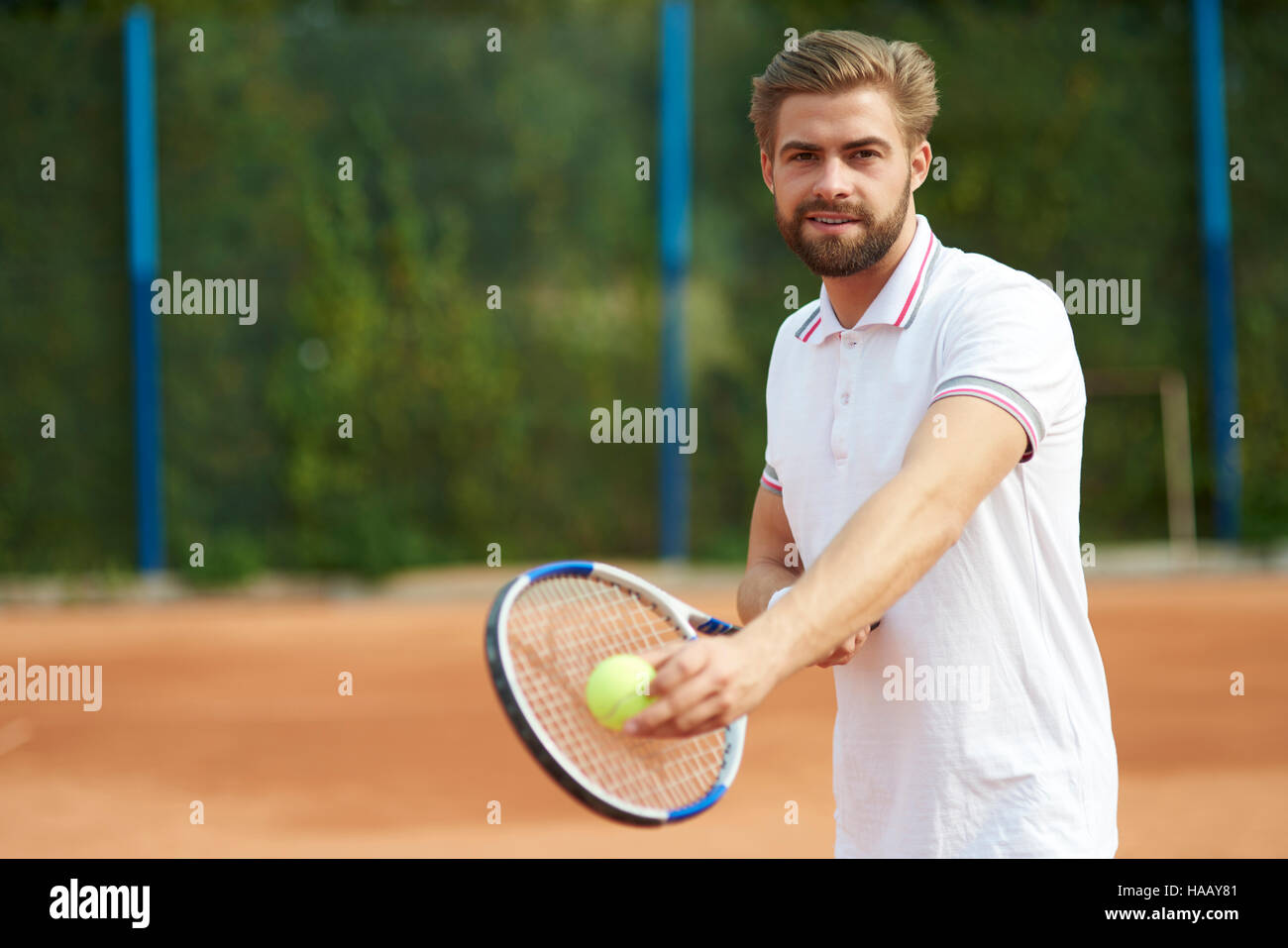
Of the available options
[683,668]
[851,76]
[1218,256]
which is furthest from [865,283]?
[1218,256]

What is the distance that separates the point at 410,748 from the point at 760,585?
14.2ft

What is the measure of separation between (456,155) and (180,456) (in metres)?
3.28

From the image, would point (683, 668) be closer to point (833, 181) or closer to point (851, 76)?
point (833, 181)

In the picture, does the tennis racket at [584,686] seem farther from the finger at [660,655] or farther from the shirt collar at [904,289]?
the shirt collar at [904,289]

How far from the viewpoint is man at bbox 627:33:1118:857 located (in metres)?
1.93

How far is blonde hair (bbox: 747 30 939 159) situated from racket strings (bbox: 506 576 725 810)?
763mm

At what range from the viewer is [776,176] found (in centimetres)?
212

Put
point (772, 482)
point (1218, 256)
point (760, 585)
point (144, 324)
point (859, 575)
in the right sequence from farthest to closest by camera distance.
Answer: point (1218, 256) → point (144, 324) → point (772, 482) → point (760, 585) → point (859, 575)

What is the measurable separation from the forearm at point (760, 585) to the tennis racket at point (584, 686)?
52mm

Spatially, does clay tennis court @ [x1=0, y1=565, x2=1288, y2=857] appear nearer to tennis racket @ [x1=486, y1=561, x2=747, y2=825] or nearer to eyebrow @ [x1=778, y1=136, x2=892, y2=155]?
tennis racket @ [x1=486, y1=561, x2=747, y2=825]

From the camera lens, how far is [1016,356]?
6.17 feet

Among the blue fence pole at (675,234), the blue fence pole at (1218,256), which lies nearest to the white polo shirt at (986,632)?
the blue fence pole at (675,234)
